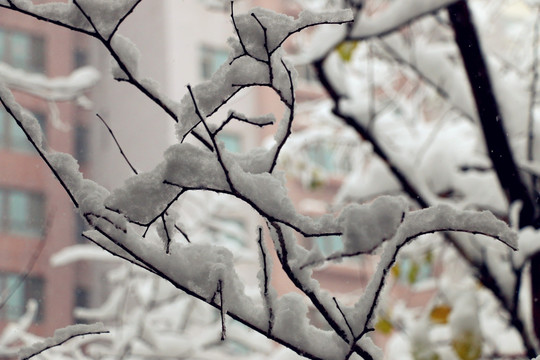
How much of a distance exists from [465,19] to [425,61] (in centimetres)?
55

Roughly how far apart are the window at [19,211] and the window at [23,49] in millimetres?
2606

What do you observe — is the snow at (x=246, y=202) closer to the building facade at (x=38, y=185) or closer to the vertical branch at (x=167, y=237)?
the vertical branch at (x=167, y=237)

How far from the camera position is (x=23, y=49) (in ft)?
46.3

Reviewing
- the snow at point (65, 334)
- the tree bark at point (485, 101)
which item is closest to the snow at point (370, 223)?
the snow at point (65, 334)

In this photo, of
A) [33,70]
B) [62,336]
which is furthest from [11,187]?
[62,336]

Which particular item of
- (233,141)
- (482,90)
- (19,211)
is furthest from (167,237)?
(19,211)

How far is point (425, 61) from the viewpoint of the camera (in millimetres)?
2387

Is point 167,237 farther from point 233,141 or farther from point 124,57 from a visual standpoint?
point 233,141

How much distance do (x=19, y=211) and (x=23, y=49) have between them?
338 centimetres

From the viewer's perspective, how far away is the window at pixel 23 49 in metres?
14.0

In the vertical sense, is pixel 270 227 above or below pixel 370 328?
above

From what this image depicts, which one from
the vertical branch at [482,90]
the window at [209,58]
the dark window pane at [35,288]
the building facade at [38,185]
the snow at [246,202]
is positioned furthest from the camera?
the dark window pane at [35,288]

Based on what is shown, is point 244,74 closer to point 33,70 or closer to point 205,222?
point 205,222

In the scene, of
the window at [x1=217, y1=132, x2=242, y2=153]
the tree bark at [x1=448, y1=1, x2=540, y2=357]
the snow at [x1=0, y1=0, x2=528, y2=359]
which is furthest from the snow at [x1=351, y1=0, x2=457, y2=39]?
the window at [x1=217, y1=132, x2=242, y2=153]
